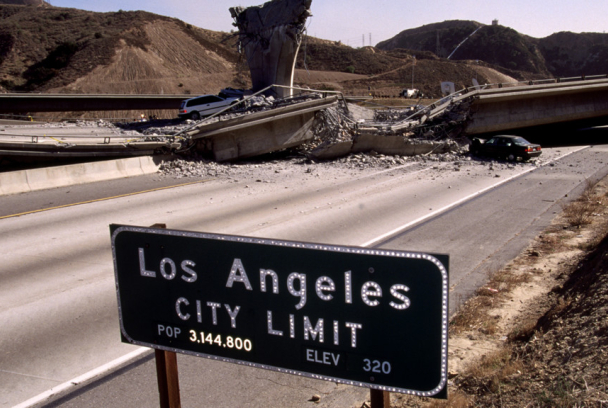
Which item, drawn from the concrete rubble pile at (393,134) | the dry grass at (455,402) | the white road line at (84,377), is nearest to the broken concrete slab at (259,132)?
the concrete rubble pile at (393,134)

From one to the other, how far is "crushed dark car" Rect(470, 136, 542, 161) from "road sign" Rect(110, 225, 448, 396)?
84.1ft

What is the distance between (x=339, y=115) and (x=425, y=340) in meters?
26.5

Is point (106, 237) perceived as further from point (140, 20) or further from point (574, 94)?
point (140, 20)

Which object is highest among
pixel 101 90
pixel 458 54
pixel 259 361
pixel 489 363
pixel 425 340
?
pixel 458 54

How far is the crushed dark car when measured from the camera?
2623 centimetres

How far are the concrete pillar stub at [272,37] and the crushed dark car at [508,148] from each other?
464 inches

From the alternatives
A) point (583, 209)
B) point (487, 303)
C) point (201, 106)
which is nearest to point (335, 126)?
point (201, 106)

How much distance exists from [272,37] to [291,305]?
30289mm

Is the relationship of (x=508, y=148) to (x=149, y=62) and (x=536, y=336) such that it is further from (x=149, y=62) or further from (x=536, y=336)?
(x=149, y=62)

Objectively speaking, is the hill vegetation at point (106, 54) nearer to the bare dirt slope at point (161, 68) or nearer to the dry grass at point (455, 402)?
the bare dirt slope at point (161, 68)

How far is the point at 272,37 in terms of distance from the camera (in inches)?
1240

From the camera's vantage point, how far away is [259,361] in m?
3.13

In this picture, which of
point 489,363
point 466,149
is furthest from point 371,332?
point 466,149

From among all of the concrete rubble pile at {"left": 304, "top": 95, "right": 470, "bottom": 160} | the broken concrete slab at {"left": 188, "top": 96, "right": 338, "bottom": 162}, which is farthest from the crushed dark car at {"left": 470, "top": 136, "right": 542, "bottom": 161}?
the broken concrete slab at {"left": 188, "top": 96, "right": 338, "bottom": 162}
